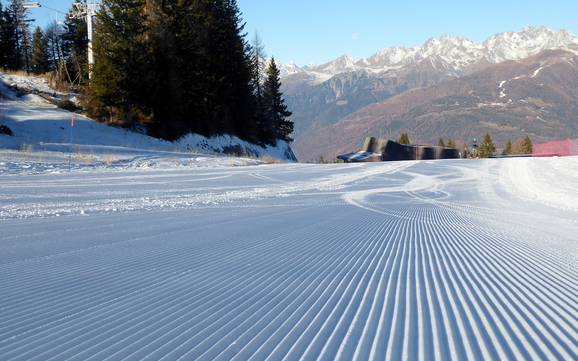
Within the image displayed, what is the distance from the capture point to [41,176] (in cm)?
1450

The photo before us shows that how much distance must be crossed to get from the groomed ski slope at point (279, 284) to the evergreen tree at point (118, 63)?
778 inches

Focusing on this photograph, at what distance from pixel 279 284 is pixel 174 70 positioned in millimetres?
30313

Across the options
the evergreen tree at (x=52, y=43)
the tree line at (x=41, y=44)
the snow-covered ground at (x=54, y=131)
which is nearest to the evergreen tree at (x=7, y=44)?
the tree line at (x=41, y=44)

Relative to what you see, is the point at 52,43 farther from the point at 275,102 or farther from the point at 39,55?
the point at 275,102

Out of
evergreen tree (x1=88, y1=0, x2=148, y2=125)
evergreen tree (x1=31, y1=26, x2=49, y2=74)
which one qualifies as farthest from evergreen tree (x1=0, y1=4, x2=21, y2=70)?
evergreen tree (x1=88, y1=0, x2=148, y2=125)

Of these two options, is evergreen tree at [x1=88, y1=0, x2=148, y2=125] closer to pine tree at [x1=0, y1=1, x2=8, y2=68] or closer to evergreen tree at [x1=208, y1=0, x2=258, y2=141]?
evergreen tree at [x1=208, y1=0, x2=258, y2=141]

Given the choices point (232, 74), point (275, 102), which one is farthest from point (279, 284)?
point (275, 102)

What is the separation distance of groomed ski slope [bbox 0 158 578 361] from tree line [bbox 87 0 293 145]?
2049 cm

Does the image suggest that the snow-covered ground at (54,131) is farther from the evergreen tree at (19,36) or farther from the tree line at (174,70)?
the evergreen tree at (19,36)

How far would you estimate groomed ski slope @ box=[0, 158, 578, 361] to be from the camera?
292 centimetres

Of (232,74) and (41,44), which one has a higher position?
(41,44)

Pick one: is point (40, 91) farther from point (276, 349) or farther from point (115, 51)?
point (276, 349)

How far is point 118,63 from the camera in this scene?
28.2 metres

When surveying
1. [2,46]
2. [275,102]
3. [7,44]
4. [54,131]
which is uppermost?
[7,44]
